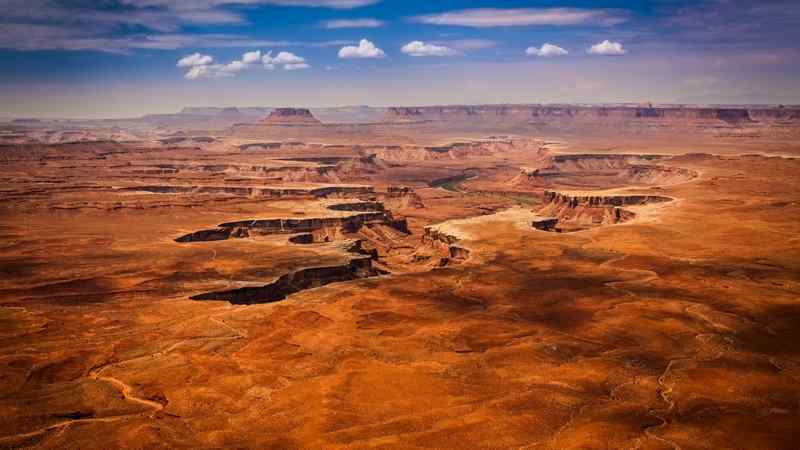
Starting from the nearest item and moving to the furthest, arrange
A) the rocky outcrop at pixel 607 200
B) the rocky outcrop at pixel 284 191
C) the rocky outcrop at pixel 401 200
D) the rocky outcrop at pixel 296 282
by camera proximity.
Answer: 1. the rocky outcrop at pixel 296 282
2. the rocky outcrop at pixel 607 200
3. the rocky outcrop at pixel 284 191
4. the rocky outcrop at pixel 401 200

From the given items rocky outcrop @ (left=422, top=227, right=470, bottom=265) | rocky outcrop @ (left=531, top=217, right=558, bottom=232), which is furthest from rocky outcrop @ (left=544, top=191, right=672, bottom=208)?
rocky outcrop @ (left=422, top=227, right=470, bottom=265)

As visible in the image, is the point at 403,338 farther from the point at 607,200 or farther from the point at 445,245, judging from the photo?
the point at 607,200

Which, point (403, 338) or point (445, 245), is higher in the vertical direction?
point (403, 338)

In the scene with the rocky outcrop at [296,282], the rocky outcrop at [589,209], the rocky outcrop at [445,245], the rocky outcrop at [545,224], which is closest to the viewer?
the rocky outcrop at [296,282]

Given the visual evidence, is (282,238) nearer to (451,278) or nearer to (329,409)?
(451,278)

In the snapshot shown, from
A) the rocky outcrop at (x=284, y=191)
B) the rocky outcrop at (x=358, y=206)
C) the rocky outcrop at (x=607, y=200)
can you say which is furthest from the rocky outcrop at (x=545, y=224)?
the rocky outcrop at (x=284, y=191)

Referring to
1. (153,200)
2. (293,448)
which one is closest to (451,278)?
(293,448)

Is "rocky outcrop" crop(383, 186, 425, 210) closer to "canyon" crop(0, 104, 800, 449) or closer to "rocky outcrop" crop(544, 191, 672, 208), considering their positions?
"rocky outcrop" crop(544, 191, 672, 208)

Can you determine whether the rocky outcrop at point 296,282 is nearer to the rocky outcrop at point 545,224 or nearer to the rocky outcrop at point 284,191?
the rocky outcrop at point 545,224

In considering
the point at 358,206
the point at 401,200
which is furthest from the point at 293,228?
the point at 401,200
